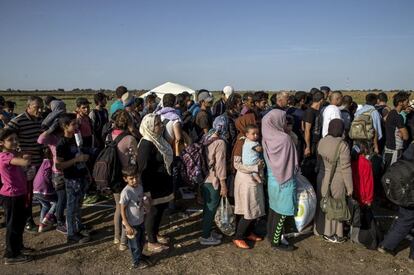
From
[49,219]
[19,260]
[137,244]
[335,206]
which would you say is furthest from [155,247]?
[335,206]

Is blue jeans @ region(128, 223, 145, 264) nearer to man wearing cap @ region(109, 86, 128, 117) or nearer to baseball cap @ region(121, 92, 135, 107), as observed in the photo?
baseball cap @ region(121, 92, 135, 107)

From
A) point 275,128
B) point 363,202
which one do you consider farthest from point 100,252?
point 363,202

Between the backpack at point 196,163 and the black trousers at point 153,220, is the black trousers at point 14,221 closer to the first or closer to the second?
the black trousers at point 153,220

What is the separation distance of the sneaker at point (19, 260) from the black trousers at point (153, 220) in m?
1.60

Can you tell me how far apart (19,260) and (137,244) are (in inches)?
64.4

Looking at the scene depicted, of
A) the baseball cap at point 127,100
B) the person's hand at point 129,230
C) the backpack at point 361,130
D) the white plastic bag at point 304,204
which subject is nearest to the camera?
the person's hand at point 129,230

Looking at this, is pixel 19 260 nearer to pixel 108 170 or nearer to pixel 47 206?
pixel 47 206

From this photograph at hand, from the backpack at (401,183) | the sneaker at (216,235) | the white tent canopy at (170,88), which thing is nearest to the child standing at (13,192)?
the sneaker at (216,235)

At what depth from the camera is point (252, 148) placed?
14.8 feet

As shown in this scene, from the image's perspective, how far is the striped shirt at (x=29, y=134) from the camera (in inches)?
214

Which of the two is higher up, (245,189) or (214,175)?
(214,175)

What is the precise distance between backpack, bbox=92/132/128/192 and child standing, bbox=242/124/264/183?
1707mm

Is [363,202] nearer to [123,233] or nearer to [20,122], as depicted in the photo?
[123,233]

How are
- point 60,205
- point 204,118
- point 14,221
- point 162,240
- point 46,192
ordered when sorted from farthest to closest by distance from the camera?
point 204,118 → point 46,192 → point 60,205 → point 162,240 → point 14,221
